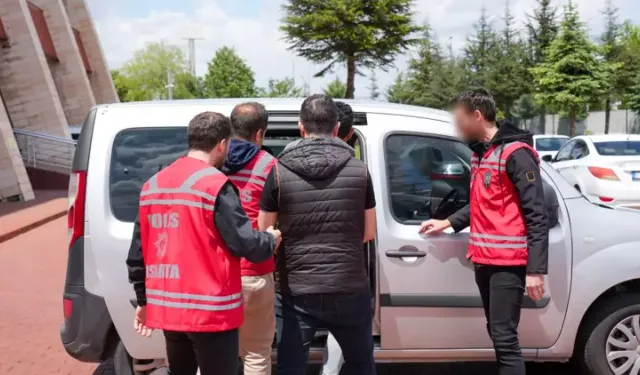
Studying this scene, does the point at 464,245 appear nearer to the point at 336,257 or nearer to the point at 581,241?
the point at 581,241

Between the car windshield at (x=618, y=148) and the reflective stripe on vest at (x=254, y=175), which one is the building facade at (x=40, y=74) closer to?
the car windshield at (x=618, y=148)

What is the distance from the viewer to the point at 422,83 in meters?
46.8

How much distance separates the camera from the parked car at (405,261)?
3547 mm

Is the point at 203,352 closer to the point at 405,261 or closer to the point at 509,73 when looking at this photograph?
the point at 405,261

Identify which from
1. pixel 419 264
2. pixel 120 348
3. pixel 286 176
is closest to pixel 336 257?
pixel 286 176

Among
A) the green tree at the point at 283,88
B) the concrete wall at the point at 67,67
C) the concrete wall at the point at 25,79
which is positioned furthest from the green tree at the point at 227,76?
the concrete wall at the point at 25,79

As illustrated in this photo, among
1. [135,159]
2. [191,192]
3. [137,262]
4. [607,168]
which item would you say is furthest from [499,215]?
[607,168]

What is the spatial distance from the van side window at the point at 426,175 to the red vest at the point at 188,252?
141 cm

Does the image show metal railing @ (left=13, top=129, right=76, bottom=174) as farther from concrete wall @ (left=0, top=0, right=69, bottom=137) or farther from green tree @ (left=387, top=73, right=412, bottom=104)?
green tree @ (left=387, top=73, right=412, bottom=104)

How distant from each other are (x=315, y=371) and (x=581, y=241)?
6.49 ft

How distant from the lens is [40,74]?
21609 millimetres

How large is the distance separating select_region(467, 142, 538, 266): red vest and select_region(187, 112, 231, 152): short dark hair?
1.43 metres

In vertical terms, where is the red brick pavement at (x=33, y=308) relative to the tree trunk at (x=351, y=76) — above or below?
above

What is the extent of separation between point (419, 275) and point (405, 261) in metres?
0.11
